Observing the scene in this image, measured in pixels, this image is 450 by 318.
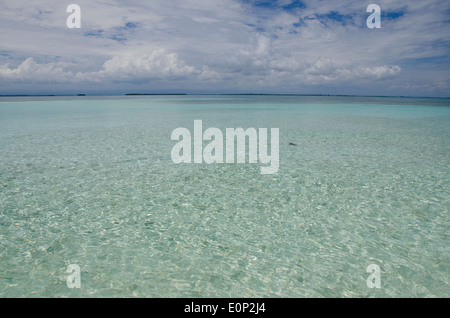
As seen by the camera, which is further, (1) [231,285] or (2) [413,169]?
(2) [413,169]

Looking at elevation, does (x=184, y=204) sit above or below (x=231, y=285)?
above

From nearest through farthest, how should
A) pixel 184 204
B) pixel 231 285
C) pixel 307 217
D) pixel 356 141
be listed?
pixel 231 285, pixel 307 217, pixel 184 204, pixel 356 141

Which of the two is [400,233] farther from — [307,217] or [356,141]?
[356,141]

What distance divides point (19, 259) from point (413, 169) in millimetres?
8897

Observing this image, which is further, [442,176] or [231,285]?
[442,176]

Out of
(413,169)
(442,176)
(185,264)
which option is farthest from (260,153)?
(185,264)

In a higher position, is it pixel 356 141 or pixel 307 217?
pixel 356 141
